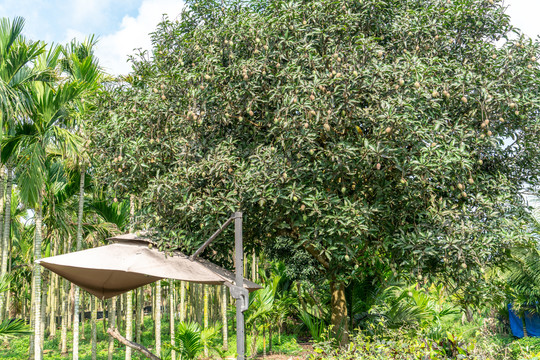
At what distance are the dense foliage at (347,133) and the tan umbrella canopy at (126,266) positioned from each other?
20.0 inches

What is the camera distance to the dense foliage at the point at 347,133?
5715mm

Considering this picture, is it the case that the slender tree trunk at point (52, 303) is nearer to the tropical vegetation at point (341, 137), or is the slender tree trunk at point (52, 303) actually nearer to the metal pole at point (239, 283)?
the tropical vegetation at point (341, 137)

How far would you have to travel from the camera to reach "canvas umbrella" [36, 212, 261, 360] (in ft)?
15.4

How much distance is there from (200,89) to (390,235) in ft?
11.5

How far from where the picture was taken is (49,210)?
10898 millimetres

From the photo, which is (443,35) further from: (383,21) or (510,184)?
(510,184)

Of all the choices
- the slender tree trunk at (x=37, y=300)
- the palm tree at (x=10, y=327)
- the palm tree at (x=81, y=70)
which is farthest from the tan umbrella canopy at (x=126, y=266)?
the palm tree at (x=81, y=70)

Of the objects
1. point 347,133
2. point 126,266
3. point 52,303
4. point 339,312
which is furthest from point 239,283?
point 52,303

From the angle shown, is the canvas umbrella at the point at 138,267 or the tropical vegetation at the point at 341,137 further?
the tropical vegetation at the point at 341,137

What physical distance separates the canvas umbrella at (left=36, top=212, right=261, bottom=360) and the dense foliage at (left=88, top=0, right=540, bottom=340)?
1.76 feet

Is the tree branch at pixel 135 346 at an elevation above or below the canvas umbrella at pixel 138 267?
below

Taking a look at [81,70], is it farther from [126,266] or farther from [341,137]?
[341,137]

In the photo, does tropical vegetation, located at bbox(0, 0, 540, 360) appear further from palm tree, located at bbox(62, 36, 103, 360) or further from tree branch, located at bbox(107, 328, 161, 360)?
palm tree, located at bbox(62, 36, 103, 360)

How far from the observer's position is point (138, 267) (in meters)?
5.18
